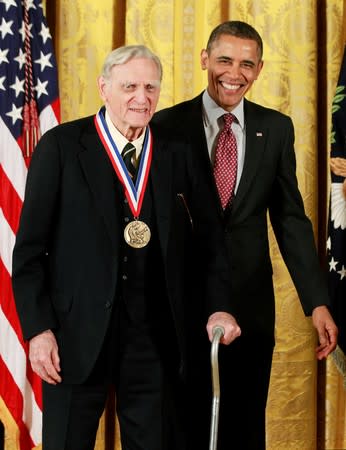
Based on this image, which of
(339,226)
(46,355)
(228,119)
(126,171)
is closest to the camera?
(46,355)

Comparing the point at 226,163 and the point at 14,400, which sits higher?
the point at 226,163

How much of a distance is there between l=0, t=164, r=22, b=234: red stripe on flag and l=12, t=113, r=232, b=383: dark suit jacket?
104 centimetres

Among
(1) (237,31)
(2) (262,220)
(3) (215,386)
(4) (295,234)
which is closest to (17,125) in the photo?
(1) (237,31)

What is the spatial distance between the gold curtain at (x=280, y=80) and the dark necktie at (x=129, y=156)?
1.46 meters

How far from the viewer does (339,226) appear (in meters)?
3.60

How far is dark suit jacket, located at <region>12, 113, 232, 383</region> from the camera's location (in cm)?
238

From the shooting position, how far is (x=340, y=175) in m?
3.57

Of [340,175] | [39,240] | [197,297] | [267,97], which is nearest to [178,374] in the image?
[197,297]

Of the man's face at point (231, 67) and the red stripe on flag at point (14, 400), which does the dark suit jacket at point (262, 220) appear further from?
the red stripe on flag at point (14, 400)

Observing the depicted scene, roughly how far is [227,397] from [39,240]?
1.12 m

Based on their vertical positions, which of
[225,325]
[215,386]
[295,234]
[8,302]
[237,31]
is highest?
[237,31]

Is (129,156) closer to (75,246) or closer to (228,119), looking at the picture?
(75,246)

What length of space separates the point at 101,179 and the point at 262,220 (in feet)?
2.70

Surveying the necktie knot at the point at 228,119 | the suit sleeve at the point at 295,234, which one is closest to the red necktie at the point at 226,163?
the necktie knot at the point at 228,119
